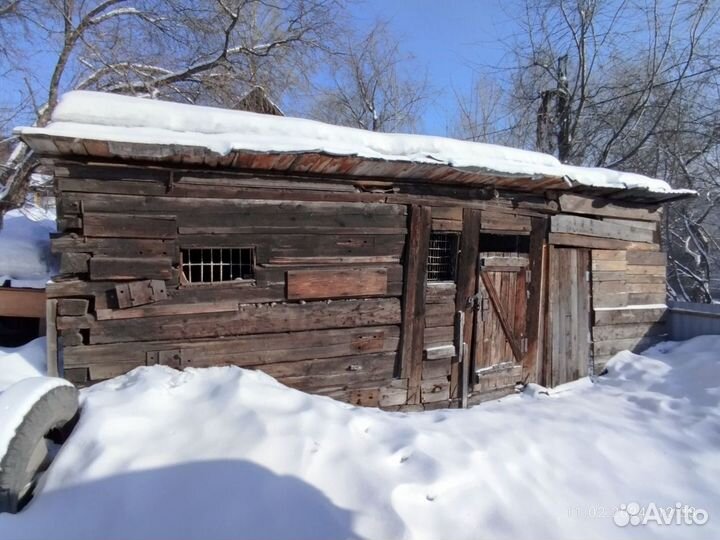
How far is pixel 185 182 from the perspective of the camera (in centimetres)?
402

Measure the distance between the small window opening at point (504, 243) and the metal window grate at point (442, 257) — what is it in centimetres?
72

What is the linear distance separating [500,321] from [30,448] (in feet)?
16.8

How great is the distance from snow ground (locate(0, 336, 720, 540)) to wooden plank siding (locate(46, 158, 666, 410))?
0.54m

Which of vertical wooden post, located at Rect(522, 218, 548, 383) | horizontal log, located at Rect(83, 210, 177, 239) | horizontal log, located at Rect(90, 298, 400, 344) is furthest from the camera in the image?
vertical wooden post, located at Rect(522, 218, 548, 383)

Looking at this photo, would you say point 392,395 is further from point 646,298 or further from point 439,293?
point 646,298

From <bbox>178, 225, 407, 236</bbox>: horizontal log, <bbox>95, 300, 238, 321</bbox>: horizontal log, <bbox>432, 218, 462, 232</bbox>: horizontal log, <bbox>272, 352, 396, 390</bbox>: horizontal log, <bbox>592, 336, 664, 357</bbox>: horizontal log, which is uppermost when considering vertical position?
<bbox>432, 218, 462, 232</bbox>: horizontal log

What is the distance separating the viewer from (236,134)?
3.98 metres

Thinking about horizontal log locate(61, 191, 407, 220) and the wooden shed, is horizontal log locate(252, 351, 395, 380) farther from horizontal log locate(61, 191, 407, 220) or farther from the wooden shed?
horizontal log locate(61, 191, 407, 220)

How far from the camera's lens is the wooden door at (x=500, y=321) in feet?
18.3

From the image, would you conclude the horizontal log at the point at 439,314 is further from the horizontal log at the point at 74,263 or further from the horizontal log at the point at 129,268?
the horizontal log at the point at 74,263

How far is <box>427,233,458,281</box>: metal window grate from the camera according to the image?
5.41 metres

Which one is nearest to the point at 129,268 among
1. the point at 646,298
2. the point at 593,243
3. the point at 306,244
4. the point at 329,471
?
the point at 306,244

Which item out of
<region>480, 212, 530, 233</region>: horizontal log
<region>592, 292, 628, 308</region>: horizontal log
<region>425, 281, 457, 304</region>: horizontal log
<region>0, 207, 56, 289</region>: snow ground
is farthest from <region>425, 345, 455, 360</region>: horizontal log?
<region>0, 207, 56, 289</region>: snow ground

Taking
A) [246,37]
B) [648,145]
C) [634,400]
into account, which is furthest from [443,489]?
[648,145]
